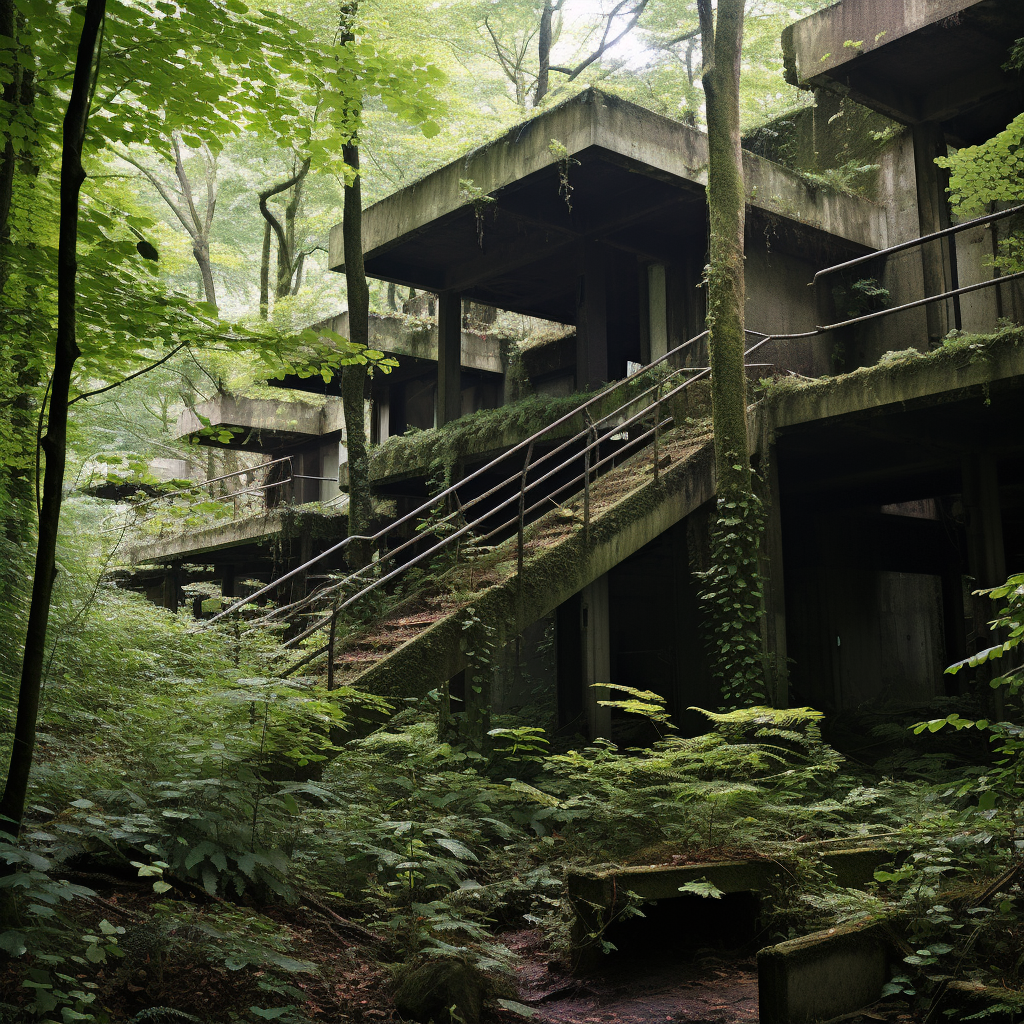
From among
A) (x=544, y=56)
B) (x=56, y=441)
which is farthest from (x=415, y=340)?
(x=56, y=441)

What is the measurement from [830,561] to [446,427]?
6380 mm

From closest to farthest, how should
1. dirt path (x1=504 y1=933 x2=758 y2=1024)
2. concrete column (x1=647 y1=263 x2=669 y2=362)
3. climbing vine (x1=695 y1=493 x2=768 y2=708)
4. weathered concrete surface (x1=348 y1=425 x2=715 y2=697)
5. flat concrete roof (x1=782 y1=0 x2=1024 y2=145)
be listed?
1. dirt path (x1=504 y1=933 x2=758 y2=1024)
2. weathered concrete surface (x1=348 y1=425 x2=715 y2=697)
3. climbing vine (x1=695 y1=493 x2=768 y2=708)
4. flat concrete roof (x1=782 y1=0 x2=1024 y2=145)
5. concrete column (x1=647 y1=263 x2=669 y2=362)

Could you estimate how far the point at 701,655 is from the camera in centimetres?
1152

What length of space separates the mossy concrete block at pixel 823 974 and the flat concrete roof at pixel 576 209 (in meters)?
9.43

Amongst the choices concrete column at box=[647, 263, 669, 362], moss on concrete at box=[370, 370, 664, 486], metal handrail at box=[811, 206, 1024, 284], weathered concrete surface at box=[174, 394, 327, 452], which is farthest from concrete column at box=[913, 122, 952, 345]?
weathered concrete surface at box=[174, 394, 327, 452]

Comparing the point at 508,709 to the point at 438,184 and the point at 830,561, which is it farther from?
the point at 438,184

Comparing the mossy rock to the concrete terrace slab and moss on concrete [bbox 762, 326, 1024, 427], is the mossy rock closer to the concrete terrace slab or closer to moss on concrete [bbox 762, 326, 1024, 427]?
moss on concrete [bbox 762, 326, 1024, 427]

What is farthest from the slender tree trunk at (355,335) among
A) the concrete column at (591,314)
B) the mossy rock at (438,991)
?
the mossy rock at (438,991)

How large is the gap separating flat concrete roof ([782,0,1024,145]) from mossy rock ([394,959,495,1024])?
1214 cm

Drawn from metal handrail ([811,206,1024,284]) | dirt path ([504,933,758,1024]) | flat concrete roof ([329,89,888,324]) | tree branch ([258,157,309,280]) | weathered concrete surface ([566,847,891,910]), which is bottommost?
dirt path ([504,933,758,1024])

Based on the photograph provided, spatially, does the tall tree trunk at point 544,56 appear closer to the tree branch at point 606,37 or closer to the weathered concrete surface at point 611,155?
the tree branch at point 606,37

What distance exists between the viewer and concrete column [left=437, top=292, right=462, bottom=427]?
16094mm

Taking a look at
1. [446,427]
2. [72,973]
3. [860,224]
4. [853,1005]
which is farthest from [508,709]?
[72,973]

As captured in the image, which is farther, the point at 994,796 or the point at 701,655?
the point at 701,655
